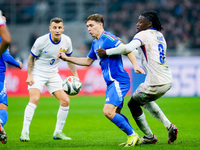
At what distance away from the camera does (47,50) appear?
27.0 feet

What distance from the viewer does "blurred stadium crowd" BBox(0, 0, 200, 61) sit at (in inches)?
873

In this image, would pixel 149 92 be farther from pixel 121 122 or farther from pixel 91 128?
pixel 91 128

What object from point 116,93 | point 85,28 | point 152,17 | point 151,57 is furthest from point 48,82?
point 85,28

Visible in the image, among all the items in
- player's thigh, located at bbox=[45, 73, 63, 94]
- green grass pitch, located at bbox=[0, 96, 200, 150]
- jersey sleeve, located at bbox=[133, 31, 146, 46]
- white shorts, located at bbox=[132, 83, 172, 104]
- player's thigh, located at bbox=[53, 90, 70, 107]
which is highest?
jersey sleeve, located at bbox=[133, 31, 146, 46]

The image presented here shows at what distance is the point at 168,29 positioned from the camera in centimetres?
2259

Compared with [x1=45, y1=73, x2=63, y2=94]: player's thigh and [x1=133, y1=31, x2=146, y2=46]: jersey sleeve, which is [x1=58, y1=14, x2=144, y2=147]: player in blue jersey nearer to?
[x1=133, y1=31, x2=146, y2=46]: jersey sleeve

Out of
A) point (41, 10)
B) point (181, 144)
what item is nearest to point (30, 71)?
point (181, 144)

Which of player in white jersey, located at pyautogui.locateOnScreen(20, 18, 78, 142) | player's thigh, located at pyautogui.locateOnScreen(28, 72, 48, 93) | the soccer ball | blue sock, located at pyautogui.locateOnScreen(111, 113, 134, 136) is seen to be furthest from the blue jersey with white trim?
player's thigh, located at pyautogui.locateOnScreen(28, 72, 48, 93)

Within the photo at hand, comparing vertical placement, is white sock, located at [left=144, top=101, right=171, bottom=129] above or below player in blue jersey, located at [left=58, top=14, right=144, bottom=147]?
below

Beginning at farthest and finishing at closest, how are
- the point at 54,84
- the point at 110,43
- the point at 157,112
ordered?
the point at 54,84 → the point at 157,112 → the point at 110,43

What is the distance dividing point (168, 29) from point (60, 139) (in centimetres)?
1598

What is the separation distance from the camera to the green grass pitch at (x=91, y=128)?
681 centimetres

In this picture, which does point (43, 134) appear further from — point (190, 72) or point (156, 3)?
point (156, 3)

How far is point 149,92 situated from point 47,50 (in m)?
2.75
